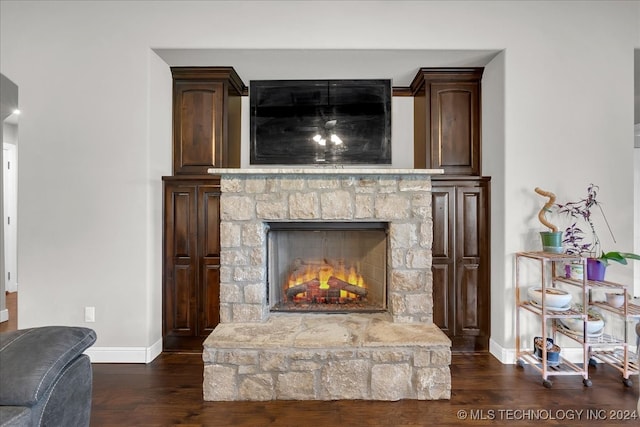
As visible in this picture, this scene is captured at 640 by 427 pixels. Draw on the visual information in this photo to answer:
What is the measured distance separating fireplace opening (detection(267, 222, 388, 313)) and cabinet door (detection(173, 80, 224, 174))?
0.96m

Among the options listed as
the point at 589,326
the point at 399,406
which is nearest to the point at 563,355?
the point at 589,326

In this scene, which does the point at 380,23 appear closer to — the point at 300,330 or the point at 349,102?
the point at 349,102

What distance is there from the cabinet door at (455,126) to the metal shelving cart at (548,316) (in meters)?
0.92

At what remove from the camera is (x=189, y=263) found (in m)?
3.02

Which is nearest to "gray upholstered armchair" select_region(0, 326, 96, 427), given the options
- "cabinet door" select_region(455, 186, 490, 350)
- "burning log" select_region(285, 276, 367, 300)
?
"burning log" select_region(285, 276, 367, 300)

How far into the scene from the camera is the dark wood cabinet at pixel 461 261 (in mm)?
3020

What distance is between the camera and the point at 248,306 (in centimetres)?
259

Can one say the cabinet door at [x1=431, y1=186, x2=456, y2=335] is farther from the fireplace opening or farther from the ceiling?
the ceiling

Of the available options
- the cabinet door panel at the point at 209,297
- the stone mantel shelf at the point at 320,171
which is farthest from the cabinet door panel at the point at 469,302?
the cabinet door panel at the point at 209,297

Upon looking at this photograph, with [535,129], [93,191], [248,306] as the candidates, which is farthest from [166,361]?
[535,129]

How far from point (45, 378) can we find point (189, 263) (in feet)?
5.77

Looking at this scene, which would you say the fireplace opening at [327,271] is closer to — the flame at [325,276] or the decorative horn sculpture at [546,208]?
the flame at [325,276]

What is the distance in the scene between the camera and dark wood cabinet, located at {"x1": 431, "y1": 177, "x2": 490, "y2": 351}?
3020 mm

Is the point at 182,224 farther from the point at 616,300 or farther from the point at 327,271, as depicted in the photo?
the point at 616,300
